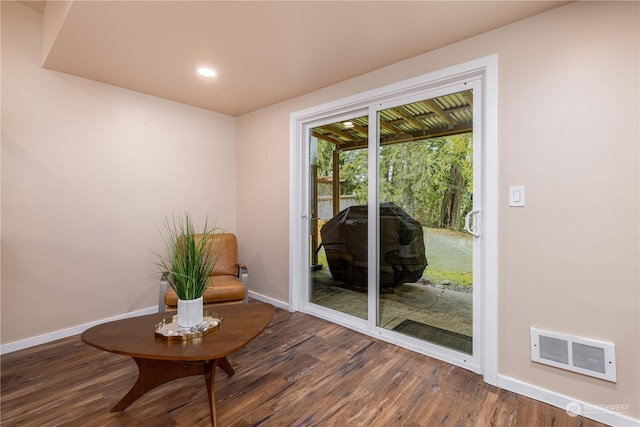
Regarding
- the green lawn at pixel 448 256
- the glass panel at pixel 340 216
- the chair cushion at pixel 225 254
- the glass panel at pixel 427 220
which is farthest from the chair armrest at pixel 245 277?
the green lawn at pixel 448 256

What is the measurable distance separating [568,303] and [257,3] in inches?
97.9

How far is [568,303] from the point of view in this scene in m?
1.66

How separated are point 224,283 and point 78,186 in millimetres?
1569

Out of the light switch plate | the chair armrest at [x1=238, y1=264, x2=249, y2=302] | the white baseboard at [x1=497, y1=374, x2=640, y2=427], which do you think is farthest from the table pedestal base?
the light switch plate

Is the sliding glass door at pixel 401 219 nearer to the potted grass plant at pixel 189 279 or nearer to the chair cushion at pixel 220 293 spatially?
the chair cushion at pixel 220 293

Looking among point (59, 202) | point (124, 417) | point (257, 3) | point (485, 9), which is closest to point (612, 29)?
point (485, 9)

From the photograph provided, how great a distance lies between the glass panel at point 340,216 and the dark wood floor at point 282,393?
0.68 metres

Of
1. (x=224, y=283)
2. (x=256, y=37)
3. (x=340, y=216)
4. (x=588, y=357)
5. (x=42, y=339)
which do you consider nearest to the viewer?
(x=588, y=357)

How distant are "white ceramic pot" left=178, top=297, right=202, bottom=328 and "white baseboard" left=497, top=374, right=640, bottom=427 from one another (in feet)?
6.47

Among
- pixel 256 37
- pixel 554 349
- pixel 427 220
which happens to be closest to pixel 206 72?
pixel 256 37

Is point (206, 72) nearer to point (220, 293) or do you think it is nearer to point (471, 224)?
point (220, 293)

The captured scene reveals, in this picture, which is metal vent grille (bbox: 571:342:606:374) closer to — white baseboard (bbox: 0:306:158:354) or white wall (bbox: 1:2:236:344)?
white wall (bbox: 1:2:236:344)

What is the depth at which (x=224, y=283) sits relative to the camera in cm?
265

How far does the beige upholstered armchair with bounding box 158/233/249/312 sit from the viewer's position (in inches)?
94.2
